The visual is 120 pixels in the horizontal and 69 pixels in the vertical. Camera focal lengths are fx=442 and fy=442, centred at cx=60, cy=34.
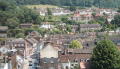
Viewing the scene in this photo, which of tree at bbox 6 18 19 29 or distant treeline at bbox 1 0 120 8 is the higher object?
tree at bbox 6 18 19 29

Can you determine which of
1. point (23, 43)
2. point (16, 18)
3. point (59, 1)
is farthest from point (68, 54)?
point (59, 1)

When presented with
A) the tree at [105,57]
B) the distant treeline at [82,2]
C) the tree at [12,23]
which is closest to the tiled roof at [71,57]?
the tree at [105,57]

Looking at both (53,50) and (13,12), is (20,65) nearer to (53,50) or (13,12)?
(53,50)

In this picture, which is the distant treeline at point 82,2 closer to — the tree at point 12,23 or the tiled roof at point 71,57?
the tree at point 12,23

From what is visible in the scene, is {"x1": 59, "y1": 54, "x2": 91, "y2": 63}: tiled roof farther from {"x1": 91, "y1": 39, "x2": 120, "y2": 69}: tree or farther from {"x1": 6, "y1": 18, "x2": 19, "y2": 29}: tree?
{"x1": 6, "y1": 18, "x2": 19, "y2": 29}: tree

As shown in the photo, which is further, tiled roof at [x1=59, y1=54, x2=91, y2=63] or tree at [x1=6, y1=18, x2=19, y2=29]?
tree at [x1=6, y1=18, x2=19, y2=29]

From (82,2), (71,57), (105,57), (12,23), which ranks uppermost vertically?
(105,57)

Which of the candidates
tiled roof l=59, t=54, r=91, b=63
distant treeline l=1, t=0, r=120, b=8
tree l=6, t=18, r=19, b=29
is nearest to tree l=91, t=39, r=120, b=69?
tiled roof l=59, t=54, r=91, b=63

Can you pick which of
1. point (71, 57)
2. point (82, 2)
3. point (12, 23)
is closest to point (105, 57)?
point (71, 57)

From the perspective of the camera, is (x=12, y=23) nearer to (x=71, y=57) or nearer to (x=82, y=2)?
(x=71, y=57)
